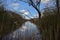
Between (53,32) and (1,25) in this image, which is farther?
(1,25)

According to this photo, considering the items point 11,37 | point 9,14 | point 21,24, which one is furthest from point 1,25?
point 21,24

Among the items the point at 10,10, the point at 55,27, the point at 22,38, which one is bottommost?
the point at 22,38

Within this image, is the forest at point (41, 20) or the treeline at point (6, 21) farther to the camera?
the treeline at point (6, 21)

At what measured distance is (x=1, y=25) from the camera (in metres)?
3.66

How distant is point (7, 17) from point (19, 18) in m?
0.97

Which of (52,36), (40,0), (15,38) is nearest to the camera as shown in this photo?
(52,36)

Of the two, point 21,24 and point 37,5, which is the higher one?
point 37,5

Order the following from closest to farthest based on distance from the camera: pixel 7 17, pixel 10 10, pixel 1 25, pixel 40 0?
pixel 1 25, pixel 7 17, pixel 10 10, pixel 40 0

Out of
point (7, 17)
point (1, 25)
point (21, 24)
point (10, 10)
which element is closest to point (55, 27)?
point (1, 25)

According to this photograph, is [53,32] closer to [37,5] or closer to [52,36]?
[52,36]

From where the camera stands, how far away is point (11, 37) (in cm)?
343

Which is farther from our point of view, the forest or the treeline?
the treeline

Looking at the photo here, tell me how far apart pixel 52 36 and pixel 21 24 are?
218cm

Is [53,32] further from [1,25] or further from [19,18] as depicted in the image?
[19,18]
